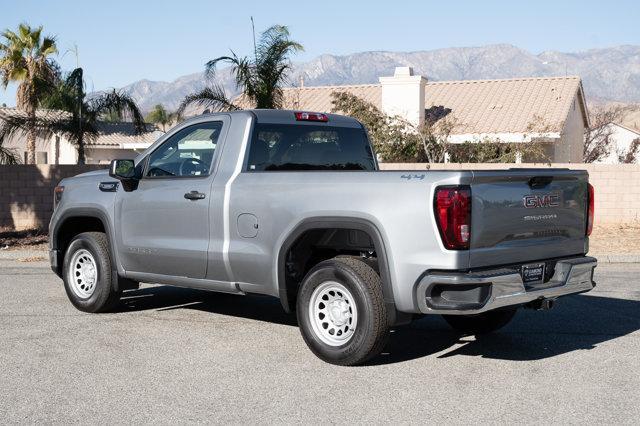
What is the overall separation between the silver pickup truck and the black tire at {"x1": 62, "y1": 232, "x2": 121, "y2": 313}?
0.05 ft

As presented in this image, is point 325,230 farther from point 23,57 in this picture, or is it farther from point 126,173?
point 23,57

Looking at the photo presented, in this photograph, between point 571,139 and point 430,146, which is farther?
point 571,139

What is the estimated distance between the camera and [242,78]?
22859mm

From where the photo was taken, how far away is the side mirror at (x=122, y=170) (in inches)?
348

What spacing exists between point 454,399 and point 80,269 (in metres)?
4.89

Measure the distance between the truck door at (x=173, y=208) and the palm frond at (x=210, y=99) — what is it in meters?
13.9

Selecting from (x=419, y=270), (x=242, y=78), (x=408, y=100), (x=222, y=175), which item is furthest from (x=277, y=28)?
(x=419, y=270)

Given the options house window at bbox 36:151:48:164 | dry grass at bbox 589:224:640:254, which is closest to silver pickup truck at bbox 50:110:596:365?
dry grass at bbox 589:224:640:254

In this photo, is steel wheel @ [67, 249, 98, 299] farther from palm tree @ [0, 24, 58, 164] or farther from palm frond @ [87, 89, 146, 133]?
palm tree @ [0, 24, 58, 164]

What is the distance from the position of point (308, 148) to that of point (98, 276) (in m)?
2.61

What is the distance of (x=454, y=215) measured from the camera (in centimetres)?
658

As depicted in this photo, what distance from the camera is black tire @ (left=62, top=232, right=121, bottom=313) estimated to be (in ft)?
30.7

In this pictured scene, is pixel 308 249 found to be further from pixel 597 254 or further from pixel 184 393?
pixel 597 254

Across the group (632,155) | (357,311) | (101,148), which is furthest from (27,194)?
(632,155)
